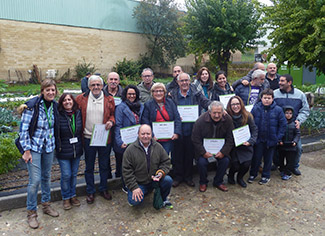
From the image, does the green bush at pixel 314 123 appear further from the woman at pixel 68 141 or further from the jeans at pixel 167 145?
the woman at pixel 68 141

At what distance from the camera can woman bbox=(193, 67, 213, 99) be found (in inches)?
217

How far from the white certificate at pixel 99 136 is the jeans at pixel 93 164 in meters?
0.12

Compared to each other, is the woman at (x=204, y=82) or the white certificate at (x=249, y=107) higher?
the woman at (x=204, y=82)

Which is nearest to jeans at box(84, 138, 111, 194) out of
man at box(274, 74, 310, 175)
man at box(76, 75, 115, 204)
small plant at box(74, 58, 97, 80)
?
man at box(76, 75, 115, 204)

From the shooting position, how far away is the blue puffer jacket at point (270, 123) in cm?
523

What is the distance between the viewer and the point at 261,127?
5289 millimetres

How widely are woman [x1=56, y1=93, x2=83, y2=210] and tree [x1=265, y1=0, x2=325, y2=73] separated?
23.6 feet

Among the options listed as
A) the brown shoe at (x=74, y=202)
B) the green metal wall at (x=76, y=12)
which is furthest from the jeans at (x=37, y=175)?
the green metal wall at (x=76, y=12)

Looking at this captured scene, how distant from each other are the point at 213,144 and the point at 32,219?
10.3 ft

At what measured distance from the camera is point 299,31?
8641 millimetres

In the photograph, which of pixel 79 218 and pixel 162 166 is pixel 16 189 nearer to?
pixel 79 218

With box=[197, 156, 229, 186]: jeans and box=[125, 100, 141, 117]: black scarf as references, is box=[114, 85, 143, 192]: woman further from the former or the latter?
box=[197, 156, 229, 186]: jeans

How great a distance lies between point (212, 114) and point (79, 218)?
2.71 metres

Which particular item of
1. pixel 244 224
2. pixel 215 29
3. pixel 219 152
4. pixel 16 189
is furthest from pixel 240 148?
pixel 215 29
